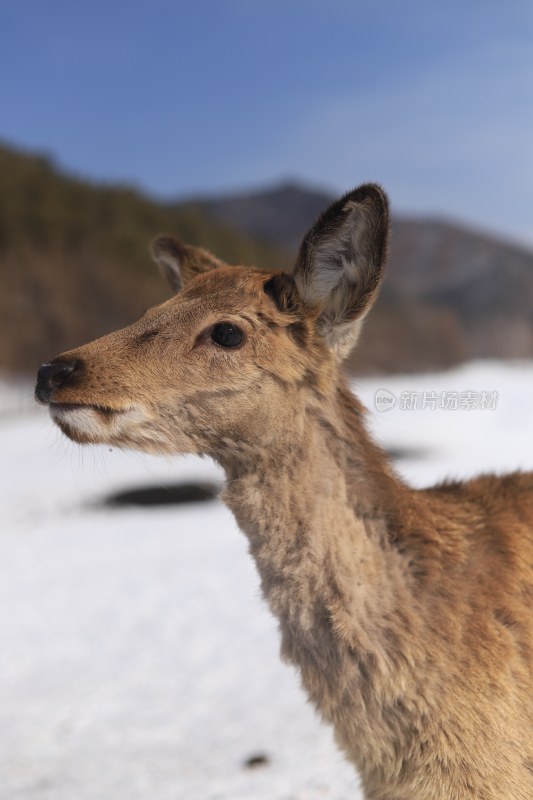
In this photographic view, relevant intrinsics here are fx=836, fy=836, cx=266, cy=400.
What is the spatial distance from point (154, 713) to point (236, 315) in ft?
11.3

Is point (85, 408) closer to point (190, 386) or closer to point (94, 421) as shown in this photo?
point (94, 421)

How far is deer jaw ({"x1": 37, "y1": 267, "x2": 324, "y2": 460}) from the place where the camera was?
8.52 feet

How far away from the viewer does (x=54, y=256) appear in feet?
76.0

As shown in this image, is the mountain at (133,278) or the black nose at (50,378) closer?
the black nose at (50,378)

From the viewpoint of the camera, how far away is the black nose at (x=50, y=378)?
102 inches

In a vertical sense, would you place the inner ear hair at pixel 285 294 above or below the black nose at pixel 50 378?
above

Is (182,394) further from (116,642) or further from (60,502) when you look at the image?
(60,502)

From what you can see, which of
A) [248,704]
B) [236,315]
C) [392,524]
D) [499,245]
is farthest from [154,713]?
[499,245]

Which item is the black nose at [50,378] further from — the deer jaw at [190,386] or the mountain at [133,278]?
the mountain at [133,278]

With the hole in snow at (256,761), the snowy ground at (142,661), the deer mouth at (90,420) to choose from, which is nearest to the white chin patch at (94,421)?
the deer mouth at (90,420)

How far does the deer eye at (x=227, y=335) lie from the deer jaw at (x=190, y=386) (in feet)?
0.04

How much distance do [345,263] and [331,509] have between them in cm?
80

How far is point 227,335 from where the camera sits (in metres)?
2.68

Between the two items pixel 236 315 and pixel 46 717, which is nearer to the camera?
pixel 236 315
